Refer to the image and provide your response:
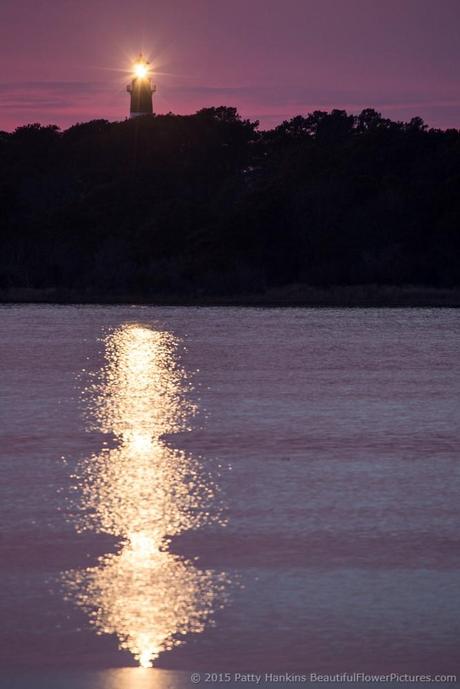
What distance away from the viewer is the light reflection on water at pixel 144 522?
705 centimetres

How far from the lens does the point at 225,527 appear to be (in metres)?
9.49

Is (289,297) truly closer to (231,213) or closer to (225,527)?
(231,213)

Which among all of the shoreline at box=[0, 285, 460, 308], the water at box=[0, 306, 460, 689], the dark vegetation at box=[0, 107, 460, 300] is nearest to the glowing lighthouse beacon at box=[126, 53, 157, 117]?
the dark vegetation at box=[0, 107, 460, 300]

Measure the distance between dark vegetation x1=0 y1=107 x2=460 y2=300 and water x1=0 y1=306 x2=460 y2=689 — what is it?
41.9 meters

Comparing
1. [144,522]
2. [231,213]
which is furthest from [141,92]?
[144,522]

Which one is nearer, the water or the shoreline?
the water

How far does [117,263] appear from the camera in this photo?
6500 cm

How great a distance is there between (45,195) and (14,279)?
44.3 ft

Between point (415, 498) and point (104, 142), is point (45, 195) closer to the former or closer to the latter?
point (104, 142)

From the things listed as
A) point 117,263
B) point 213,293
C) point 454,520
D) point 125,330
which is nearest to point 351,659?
point 454,520

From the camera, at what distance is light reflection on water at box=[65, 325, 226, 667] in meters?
7.05

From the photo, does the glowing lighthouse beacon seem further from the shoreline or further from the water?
the water

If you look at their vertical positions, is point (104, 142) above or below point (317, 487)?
above

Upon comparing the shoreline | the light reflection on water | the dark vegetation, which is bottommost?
the light reflection on water
